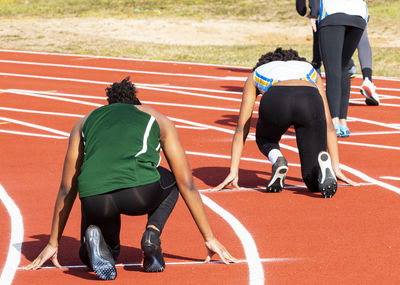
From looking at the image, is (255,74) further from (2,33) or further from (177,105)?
(2,33)

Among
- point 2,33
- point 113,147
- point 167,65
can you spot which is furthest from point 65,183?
point 2,33

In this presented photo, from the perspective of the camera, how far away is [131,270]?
5273mm

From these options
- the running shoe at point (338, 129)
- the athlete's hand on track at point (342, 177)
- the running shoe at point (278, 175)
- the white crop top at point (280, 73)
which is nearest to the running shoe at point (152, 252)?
the running shoe at point (278, 175)

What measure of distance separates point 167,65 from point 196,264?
545 inches

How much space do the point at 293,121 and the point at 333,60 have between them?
2826 millimetres

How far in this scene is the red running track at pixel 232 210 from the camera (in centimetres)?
522

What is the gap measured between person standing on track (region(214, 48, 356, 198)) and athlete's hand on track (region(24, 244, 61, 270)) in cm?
233

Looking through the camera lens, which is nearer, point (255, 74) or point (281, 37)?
point (255, 74)

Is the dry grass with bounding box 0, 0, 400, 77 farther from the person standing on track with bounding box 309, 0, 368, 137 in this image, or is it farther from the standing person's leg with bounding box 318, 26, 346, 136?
the standing person's leg with bounding box 318, 26, 346, 136

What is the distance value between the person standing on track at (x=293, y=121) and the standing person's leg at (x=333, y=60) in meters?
2.21

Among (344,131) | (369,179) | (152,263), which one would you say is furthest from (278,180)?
(344,131)

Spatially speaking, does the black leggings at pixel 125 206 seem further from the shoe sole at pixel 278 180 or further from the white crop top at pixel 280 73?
the white crop top at pixel 280 73

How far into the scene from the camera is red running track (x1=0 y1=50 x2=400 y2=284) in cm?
522

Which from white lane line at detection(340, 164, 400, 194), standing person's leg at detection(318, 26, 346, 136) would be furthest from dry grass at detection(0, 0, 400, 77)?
white lane line at detection(340, 164, 400, 194)
